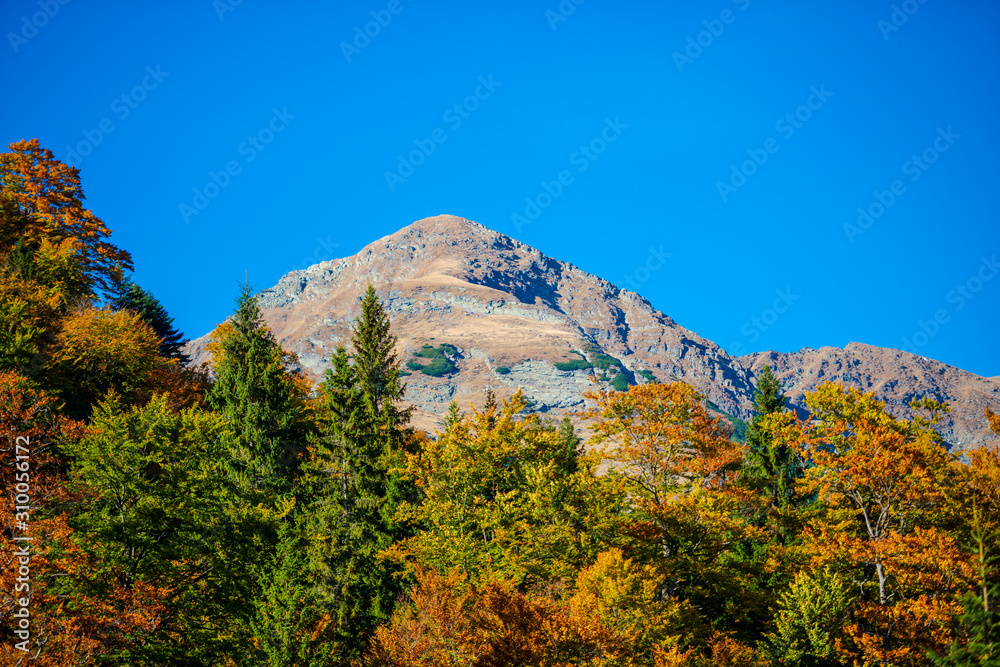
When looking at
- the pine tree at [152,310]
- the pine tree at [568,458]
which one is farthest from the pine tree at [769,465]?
the pine tree at [152,310]

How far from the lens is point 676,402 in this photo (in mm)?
31688

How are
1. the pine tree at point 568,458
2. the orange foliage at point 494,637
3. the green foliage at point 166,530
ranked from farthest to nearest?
the pine tree at point 568,458, the green foliage at point 166,530, the orange foliage at point 494,637

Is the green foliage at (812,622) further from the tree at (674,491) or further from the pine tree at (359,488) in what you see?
the pine tree at (359,488)

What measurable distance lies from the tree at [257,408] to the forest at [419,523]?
168 millimetres

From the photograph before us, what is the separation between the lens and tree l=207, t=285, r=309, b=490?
3675 cm

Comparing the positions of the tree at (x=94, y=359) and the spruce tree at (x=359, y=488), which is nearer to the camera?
the spruce tree at (x=359, y=488)

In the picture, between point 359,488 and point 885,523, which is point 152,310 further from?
point 885,523

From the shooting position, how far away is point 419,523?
37.1 metres

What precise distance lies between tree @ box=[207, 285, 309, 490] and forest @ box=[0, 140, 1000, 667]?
168 millimetres

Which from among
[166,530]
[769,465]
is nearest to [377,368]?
[166,530]

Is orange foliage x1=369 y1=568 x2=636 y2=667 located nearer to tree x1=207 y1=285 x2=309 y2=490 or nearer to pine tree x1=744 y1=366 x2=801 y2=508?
tree x1=207 y1=285 x2=309 y2=490

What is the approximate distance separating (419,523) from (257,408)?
10.9 meters

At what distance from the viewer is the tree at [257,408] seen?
36.8 metres

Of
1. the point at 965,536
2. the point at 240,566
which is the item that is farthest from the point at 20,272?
the point at 965,536
